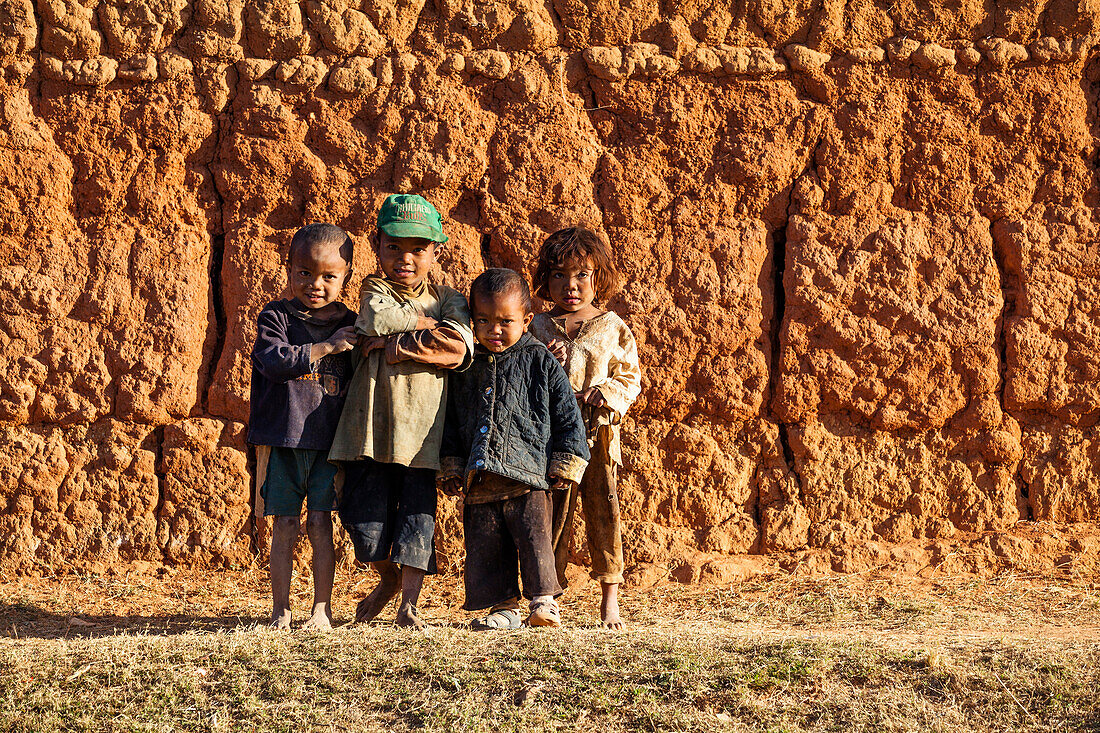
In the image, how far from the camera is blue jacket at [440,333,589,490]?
3.68 metres

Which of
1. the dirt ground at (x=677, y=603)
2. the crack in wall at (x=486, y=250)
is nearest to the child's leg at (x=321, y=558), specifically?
the dirt ground at (x=677, y=603)

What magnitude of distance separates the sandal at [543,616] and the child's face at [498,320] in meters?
0.83

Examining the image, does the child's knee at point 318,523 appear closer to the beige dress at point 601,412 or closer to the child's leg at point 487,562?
the child's leg at point 487,562

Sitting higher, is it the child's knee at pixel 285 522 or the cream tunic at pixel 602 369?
the cream tunic at pixel 602 369

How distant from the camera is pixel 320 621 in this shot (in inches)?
146

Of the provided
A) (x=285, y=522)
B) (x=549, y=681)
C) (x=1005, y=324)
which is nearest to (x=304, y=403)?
(x=285, y=522)

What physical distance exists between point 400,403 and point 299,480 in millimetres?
427

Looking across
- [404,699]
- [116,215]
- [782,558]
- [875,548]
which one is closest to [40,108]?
[116,215]

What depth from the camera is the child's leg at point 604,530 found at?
157 inches

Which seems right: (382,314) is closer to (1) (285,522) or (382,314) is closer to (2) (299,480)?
(2) (299,480)

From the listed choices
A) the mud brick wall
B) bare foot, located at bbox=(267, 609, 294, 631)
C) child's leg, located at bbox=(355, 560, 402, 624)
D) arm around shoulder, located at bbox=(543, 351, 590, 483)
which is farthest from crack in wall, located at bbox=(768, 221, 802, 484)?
bare foot, located at bbox=(267, 609, 294, 631)

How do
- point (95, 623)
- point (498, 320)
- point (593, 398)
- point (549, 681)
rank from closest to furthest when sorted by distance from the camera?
point (549, 681), point (498, 320), point (593, 398), point (95, 623)

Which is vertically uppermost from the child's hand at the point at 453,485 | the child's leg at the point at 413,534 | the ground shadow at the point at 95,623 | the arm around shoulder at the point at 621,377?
the arm around shoulder at the point at 621,377

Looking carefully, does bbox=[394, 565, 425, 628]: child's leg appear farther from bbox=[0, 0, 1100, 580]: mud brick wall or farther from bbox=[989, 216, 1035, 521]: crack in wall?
bbox=[989, 216, 1035, 521]: crack in wall
